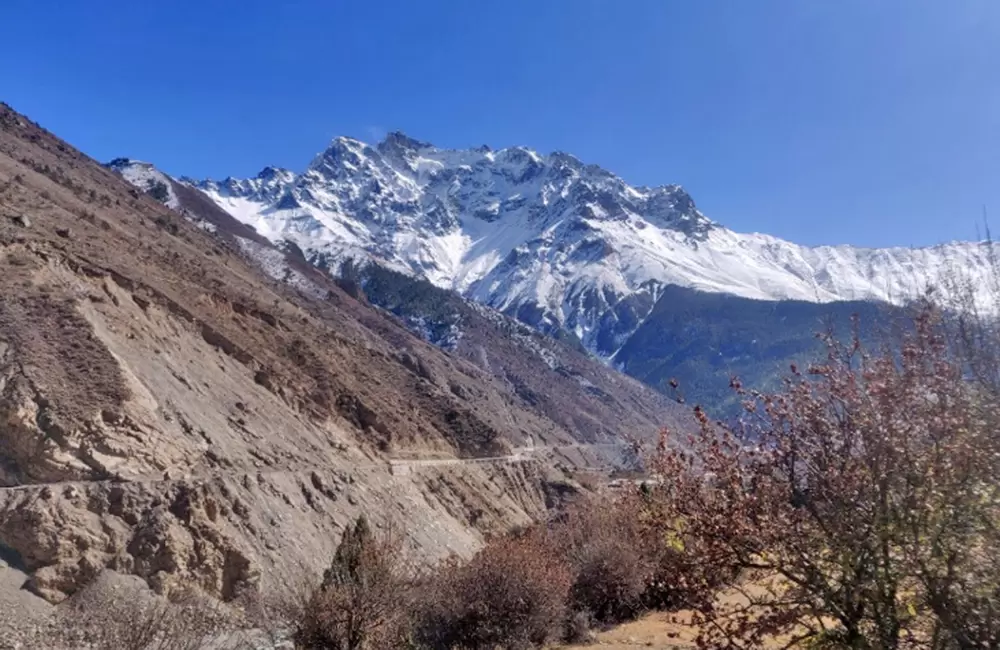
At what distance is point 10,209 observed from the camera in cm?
3644

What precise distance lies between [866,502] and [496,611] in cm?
1105

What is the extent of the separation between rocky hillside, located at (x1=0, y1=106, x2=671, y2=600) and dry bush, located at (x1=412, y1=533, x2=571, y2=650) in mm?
10702

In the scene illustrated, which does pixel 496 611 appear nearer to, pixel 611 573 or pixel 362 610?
pixel 362 610

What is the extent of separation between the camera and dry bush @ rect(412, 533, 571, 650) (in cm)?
1508

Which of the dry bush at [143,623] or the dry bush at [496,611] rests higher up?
the dry bush at [496,611]

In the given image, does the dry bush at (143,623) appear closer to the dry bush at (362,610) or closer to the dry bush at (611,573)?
the dry bush at (362,610)

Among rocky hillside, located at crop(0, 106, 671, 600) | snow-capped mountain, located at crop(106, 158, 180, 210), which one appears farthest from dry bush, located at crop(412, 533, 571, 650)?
snow-capped mountain, located at crop(106, 158, 180, 210)

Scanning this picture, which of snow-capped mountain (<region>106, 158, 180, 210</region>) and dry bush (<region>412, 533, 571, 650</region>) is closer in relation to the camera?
dry bush (<region>412, 533, 571, 650</region>)

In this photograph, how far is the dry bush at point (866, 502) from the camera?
5.14 metres

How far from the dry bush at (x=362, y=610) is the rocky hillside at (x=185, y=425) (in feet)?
35.2

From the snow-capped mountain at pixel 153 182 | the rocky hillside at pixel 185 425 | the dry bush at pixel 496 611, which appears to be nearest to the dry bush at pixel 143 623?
the rocky hillside at pixel 185 425

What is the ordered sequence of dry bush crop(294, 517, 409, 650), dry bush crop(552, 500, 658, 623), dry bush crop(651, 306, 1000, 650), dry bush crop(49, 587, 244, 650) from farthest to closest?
1. dry bush crop(552, 500, 658, 623)
2. dry bush crop(294, 517, 409, 650)
3. dry bush crop(49, 587, 244, 650)
4. dry bush crop(651, 306, 1000, 650)

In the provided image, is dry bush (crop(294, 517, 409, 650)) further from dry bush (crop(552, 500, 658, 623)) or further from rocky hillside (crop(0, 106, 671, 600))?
rocky hillside (crop(0, 106, 671, 600))

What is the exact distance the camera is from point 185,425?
29125 mm
